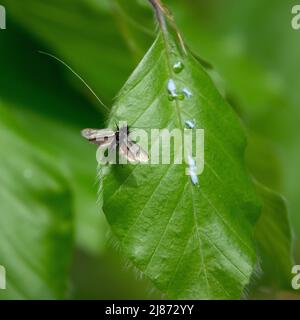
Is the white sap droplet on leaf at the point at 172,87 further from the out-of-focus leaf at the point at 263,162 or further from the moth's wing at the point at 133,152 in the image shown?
the out-of-focus leaf at the point at 263,162

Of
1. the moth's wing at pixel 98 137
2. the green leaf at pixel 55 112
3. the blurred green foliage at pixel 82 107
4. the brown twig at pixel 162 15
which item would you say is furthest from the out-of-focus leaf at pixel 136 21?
the green leaf at pixel 55 112

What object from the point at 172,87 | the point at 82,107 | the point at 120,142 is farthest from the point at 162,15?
the point at 82,107

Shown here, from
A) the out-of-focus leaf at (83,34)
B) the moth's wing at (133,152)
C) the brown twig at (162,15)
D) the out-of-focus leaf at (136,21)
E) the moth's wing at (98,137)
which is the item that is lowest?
the moth's wing at (133,152)

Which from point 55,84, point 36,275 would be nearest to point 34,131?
point 55,84

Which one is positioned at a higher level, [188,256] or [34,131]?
[34,131]

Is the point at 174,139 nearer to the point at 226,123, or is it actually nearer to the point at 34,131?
the point at 226,123

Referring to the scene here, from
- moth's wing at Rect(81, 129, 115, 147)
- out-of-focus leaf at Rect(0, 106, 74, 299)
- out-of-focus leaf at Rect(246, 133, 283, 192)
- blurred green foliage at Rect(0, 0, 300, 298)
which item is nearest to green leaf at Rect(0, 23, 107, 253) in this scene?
blurred green foliage at Rect(0, 0, 300, 298)

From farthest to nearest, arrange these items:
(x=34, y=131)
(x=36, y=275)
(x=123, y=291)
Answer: (x=123, y=291), (x=34, y=131), (x=36, y=275)
